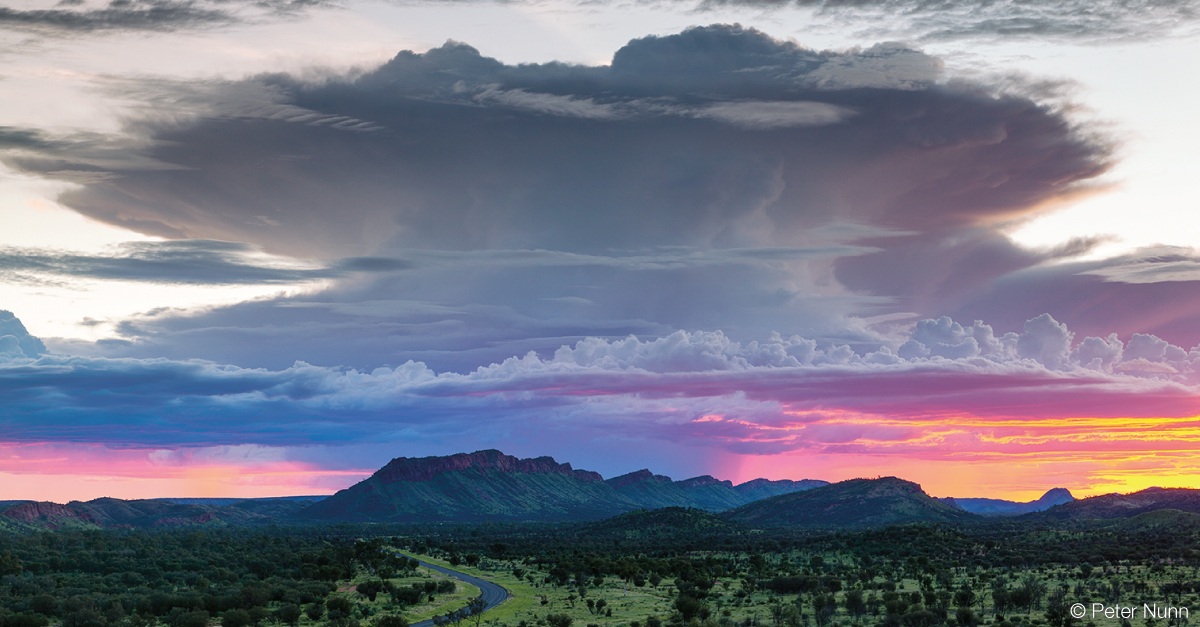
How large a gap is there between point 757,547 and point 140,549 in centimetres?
11843

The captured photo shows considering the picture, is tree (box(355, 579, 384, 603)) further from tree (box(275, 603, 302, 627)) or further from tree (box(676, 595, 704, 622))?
tree (box(676, 595, 704, 622))

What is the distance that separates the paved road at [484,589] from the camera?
10416 cm

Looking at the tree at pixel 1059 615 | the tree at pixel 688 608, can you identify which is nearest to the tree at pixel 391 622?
the tree at pixel 688 608

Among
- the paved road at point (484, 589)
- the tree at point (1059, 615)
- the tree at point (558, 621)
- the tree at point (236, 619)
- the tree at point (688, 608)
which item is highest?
the tree at point (1059, 615)

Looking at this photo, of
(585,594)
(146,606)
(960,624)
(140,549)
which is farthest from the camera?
(140,549)

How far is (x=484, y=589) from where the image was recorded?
12288 cm

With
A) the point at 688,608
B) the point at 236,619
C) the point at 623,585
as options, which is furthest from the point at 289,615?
the point at 623,585

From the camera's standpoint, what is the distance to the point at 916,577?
121688 millimetres

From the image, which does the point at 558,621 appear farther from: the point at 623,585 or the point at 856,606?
the point at 623,585

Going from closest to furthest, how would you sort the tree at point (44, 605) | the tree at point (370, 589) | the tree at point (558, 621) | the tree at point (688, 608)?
the tree at point (558, 621)
the tree at point (688, 608)
the tree at point (44, 605)
the tree at point (370, 589)

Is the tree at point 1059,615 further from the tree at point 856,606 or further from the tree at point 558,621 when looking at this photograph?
the tree at point 558,621

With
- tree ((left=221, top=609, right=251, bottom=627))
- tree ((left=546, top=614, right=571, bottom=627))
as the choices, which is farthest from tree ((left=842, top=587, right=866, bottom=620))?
tree ((left=221, top=609, right=251, bottom=627))

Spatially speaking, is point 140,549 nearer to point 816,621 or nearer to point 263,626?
point 263,626

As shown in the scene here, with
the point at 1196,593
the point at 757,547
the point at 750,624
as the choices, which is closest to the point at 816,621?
the point at 750,624
